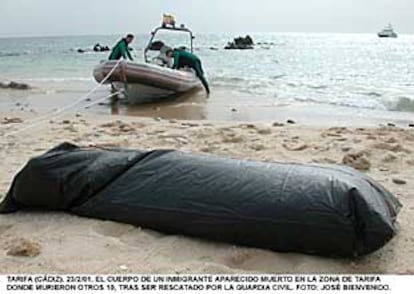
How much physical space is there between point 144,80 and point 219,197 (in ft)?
27.1

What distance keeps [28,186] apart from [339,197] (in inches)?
76.9

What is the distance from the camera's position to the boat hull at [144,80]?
35.7 ft

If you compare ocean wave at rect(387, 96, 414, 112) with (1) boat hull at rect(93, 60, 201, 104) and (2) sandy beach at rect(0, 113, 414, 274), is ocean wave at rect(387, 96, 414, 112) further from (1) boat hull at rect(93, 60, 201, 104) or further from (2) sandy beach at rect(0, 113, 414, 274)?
(2) sandy beach at rect(0, 113, 414, 274)

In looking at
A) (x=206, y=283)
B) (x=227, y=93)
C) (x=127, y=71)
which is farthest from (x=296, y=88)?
(x=206, y=283)

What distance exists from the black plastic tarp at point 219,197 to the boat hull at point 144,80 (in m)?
7.33

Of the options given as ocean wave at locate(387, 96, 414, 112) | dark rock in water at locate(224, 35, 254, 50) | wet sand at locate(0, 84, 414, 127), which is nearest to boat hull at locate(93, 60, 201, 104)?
wet sand at locate(0, 84, 414, 127)

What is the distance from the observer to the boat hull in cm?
1089

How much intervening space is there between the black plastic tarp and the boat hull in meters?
7.33

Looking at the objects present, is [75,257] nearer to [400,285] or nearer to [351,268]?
[351,268]

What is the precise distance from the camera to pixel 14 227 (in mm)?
3199

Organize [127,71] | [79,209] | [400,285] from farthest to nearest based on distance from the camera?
[127,71], [79,209], [400,285]

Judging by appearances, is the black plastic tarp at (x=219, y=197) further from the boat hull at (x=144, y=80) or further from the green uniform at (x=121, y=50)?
the green uniform at (x=121, y=50)

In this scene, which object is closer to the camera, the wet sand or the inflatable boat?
the wet sand

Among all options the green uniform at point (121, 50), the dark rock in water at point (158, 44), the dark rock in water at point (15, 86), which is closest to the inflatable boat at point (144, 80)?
the green uniform at point (121, 50)
